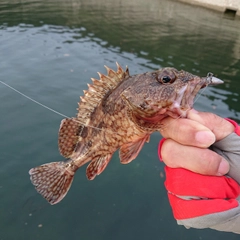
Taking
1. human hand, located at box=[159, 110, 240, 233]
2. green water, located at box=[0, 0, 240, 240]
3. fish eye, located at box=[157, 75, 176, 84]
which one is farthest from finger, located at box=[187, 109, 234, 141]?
green water, located at box=[0, 0, 240, 240]

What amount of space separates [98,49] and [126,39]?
11.4ft

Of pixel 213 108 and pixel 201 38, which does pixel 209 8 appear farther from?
pixel 213 108

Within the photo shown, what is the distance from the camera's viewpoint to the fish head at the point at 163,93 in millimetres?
2535

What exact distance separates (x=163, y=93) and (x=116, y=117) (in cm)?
70

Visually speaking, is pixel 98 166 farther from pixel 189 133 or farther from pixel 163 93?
pixel 189 133

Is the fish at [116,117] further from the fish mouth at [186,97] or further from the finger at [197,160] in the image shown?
the finger at [197,160]

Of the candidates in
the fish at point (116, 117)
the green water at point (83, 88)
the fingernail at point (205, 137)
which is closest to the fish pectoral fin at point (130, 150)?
the fish at point (116, 117)

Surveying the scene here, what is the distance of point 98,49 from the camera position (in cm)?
1591

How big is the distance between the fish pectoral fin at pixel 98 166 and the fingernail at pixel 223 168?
139 centimetres

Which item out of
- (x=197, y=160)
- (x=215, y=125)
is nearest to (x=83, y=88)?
(x=215, y=125)

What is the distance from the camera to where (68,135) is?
3504 millimetres

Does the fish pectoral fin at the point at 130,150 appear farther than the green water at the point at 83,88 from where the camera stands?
No

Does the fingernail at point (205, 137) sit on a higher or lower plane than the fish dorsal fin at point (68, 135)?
higher

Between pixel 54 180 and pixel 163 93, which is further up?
pixel 163 93
